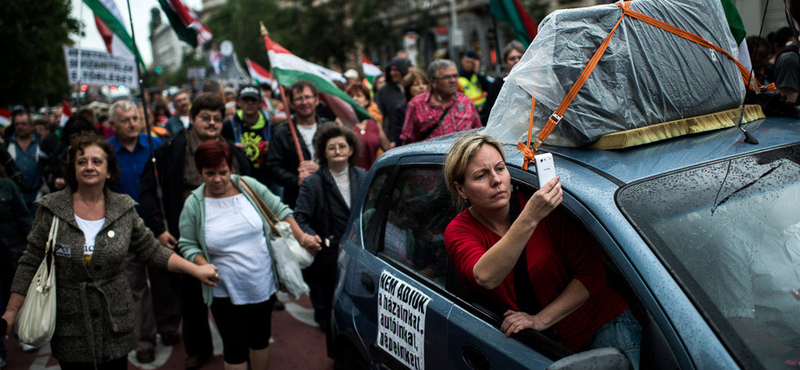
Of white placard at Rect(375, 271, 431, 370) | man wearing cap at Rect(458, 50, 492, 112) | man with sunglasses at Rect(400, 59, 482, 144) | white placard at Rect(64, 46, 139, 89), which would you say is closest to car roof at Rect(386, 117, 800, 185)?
white placard at Rect(375, 271, 431, 370)

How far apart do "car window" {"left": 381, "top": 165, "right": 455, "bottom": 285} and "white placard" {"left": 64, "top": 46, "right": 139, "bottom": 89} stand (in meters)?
7.67

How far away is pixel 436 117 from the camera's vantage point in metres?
5.58

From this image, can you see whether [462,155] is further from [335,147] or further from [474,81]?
[474,81]

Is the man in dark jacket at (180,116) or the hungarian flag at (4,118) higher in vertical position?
the man in dark jacket at (180,116)

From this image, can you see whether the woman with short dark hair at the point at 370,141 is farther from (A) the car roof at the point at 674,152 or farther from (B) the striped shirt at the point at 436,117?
(A) the car roof at the point at 674,152

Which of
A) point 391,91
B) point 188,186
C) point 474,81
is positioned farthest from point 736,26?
point 474,81

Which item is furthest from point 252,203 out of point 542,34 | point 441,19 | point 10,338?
point 441,19

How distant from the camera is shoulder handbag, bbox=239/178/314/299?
378cm

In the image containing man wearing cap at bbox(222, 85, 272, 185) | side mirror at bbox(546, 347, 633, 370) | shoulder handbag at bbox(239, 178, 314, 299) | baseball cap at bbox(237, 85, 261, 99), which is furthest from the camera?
baseball cap at bbox(237, 85, 261, 99)

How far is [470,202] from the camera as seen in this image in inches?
90.2

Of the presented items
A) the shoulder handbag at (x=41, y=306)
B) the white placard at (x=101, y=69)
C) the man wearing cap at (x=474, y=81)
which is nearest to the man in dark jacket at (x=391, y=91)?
the man wearing cap at (x=474, y=81)

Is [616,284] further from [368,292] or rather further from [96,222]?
[96,222]

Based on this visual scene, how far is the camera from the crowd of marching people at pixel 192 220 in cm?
342

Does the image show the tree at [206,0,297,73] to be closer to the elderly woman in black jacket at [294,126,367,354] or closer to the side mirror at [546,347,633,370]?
the elderly woman in black jacket at [294,126,367,354]
